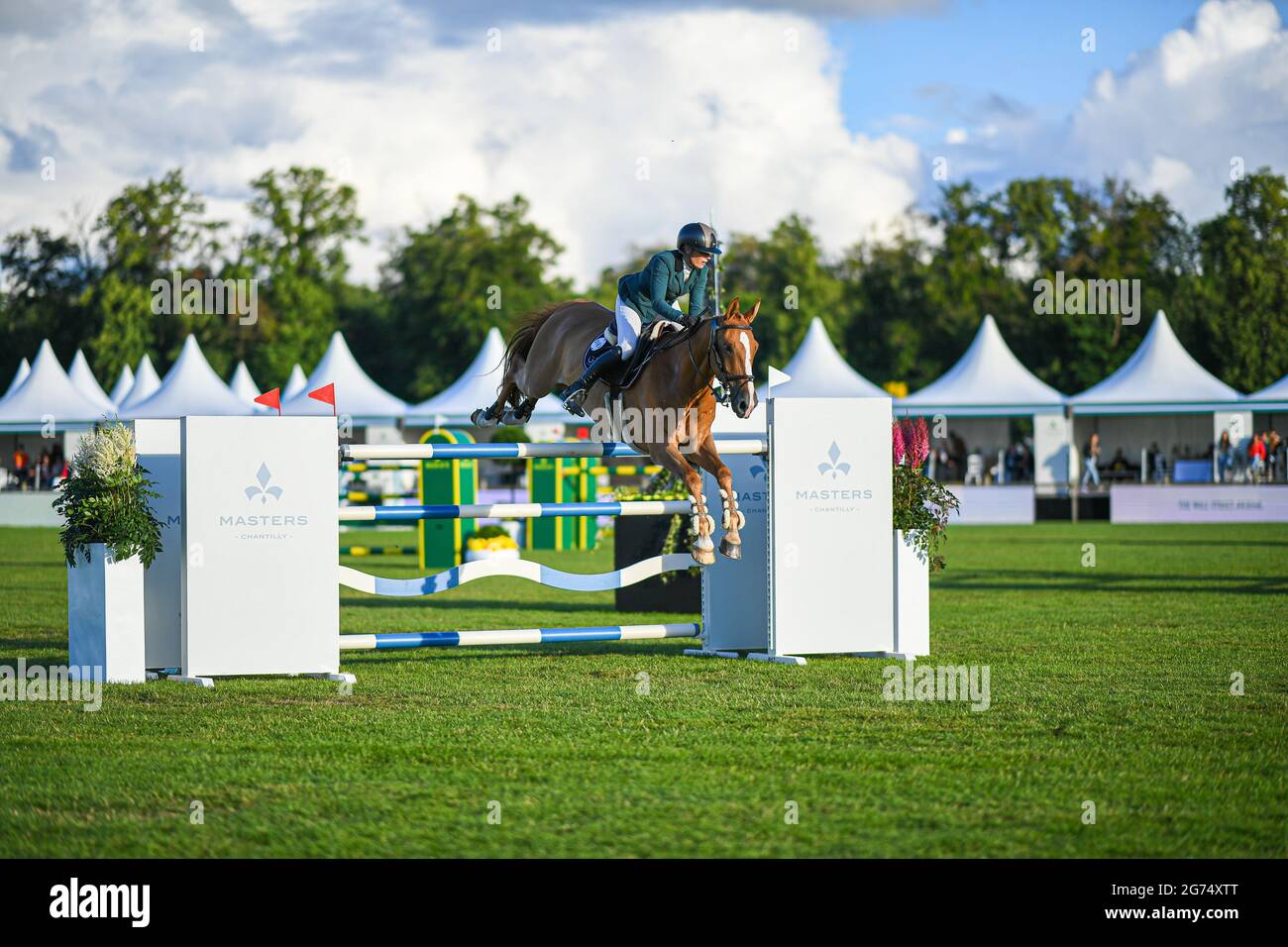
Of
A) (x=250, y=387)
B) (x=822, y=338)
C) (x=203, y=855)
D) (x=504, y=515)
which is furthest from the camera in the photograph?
(x=250, y=387)

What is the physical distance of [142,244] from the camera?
6506cm

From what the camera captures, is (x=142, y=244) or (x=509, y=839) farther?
(x=142, y=244)

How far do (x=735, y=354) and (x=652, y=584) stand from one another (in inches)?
200

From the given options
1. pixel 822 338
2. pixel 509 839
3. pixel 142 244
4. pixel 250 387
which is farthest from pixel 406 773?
pixel 142 244

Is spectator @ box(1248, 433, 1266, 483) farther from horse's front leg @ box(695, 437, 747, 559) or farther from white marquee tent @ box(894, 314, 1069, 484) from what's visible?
horse's front leg @ box(695, 437, 747, 559)

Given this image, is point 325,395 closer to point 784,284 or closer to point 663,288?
point 663,288

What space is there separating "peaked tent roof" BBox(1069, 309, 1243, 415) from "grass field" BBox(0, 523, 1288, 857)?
2460 cm

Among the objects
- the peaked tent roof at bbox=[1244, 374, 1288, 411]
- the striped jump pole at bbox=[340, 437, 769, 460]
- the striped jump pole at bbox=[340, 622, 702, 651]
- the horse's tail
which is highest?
the peaked tent roof at bbox=[1244, 374, 1288, 411]

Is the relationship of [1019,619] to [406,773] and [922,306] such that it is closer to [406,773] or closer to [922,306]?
[406,773]

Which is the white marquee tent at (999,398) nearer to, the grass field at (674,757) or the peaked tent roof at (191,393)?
the peaked tent roof at (191,393)

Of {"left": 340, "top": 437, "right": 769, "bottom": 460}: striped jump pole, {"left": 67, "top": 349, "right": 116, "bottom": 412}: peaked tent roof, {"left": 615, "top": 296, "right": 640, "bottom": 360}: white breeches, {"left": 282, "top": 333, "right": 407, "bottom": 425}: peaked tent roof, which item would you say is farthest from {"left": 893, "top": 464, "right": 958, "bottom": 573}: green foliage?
{"left": 67, "top": 349, "right": 116, "bottom": 412}: peaked tent roof

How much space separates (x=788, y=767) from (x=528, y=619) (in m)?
7.34

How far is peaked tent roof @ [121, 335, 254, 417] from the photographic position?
107 feet

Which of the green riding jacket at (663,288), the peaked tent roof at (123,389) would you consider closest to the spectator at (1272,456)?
the green riding jacket at (663,288)
